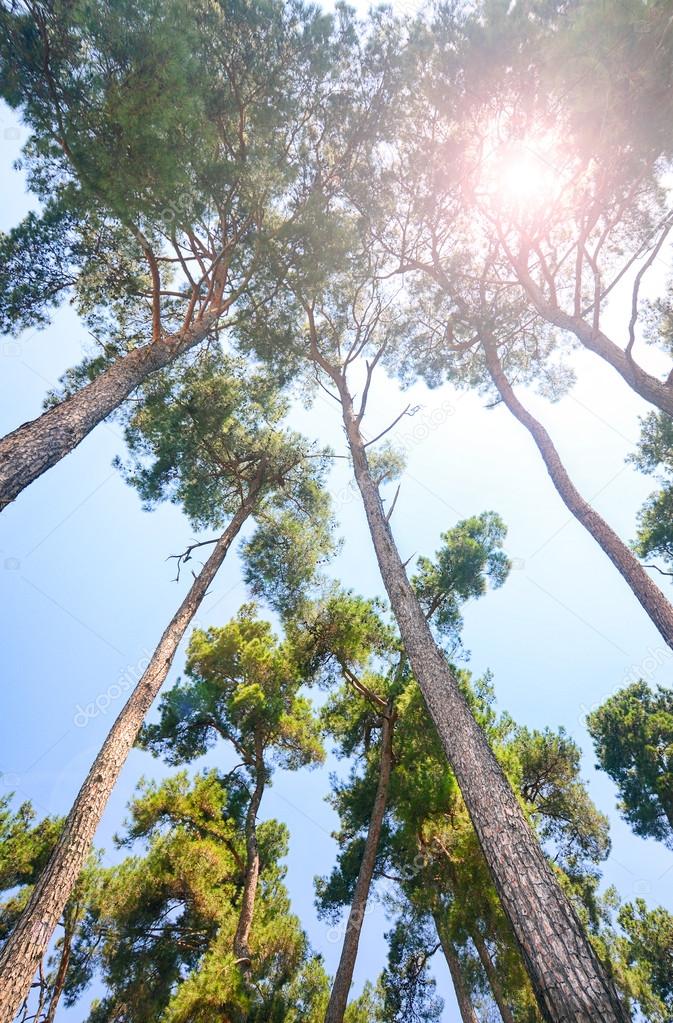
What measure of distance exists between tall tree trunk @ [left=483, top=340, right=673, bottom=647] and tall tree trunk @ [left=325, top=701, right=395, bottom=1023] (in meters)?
4.41

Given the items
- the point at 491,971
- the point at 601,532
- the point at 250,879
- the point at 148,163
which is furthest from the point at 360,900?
the point at 148,163

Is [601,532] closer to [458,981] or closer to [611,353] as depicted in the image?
[611,353]

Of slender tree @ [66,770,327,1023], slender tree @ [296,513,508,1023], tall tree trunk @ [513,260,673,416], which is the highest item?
tall tree trunk @ [513,260,673,416]

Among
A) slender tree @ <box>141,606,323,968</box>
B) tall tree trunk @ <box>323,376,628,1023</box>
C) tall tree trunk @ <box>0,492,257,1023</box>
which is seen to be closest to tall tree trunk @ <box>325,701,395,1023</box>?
slender tree @ <box>141,606,323,968</box>

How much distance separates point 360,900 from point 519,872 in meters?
4.66

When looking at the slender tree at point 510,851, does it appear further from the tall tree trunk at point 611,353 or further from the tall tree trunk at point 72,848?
the tall tree trunk at point 611,353

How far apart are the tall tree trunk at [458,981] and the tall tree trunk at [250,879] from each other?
→ 9.03 feet

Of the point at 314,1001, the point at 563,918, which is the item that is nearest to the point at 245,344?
the point at 563,918

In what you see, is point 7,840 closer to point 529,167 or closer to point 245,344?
point 245,344

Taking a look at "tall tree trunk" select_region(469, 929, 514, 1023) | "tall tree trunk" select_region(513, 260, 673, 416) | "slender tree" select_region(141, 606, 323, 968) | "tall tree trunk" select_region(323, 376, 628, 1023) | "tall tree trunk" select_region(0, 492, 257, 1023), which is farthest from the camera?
"slender tree" select_region(141, 606, 323, 968)

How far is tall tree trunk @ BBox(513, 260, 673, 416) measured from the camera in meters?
5.63

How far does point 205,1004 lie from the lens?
5656 mm

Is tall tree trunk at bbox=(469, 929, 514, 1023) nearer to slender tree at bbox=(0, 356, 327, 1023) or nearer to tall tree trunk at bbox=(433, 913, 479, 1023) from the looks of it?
tall tree trunk at bbox=(433, 913, 479, 1023)

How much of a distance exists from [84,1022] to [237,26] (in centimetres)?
1600
